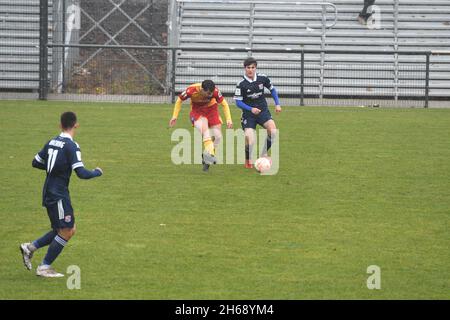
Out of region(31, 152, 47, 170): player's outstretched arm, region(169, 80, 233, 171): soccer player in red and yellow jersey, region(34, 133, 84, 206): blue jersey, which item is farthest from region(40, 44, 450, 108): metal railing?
region(34, 133, 84, 206): blue jersey

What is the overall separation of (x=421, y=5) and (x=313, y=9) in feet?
11.3

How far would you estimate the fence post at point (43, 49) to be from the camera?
27.1m

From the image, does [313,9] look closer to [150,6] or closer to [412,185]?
[150,6]

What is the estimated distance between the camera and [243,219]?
470 inches

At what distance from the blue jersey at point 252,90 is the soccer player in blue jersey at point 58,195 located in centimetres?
766

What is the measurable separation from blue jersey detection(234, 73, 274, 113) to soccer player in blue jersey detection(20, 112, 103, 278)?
7.66m

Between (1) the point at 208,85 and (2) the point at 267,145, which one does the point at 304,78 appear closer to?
(2) the point at 267,145

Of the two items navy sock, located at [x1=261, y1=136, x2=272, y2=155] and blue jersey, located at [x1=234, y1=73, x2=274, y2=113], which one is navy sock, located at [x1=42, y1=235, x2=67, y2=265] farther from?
navy sock, located at [x1=261, y1=136, x2=272, y2=155]

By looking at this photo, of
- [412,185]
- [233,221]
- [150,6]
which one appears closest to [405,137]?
[412,185]

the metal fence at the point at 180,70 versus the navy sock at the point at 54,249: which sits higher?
the metal fence at the point at 180,70

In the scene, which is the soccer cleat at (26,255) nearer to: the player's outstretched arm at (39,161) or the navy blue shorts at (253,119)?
the player's outstretched arm at (39,161)

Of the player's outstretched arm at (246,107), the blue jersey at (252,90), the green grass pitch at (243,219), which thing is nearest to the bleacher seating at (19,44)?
the green grass pitch at (243,219)

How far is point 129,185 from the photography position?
1440cm

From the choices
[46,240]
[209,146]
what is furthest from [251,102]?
[46,240]
